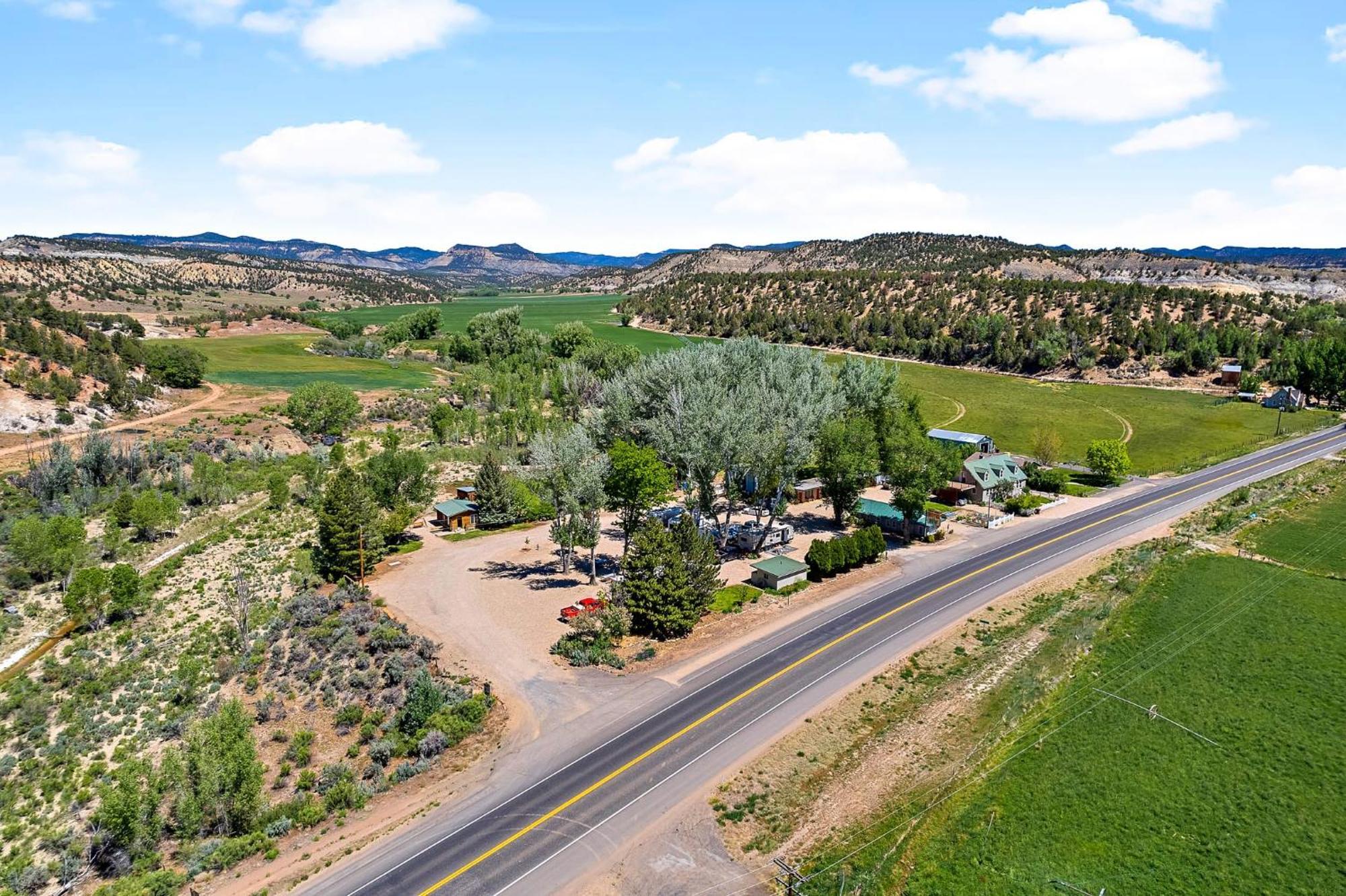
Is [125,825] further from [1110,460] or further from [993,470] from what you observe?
[1110,460]

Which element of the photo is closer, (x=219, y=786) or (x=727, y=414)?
(x=219, y=786)

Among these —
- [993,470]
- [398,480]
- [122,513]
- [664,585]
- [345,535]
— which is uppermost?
[993,470]

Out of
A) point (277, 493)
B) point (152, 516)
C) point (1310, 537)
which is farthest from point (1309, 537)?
point (152, 516)

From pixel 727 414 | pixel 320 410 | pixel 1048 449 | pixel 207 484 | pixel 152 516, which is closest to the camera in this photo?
pixel 727 414

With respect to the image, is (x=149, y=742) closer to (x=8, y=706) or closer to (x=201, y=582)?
(x=8, y=706)

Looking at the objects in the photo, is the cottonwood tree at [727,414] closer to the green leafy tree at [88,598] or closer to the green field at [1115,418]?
the green leafy tree at [88,598]

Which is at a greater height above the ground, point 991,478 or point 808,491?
point 991,478

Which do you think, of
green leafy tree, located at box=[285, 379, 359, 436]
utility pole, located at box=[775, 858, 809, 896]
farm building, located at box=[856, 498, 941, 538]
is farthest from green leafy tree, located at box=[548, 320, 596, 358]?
utility pole, located at box=[775, 858, 809, 896]

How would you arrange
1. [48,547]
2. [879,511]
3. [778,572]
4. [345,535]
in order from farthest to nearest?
1. [879,511]
2. [345,535]
3. [778,572]
4. [48,547]
